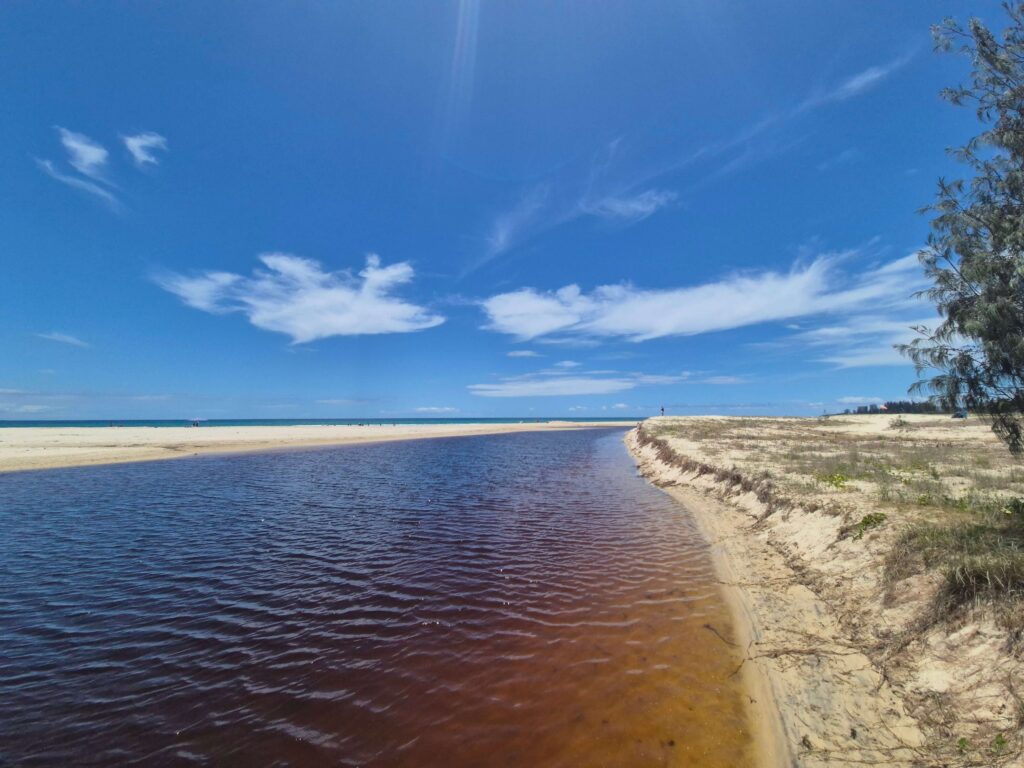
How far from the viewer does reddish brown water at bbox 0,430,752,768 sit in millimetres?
5738

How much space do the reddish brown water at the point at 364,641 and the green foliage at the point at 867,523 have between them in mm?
3726

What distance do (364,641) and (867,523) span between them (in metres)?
12.1

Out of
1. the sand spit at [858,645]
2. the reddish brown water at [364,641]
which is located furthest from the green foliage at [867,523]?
the reddish brown water at [364,641]

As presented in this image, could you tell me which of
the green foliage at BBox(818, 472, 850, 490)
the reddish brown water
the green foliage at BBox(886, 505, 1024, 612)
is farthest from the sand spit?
the reddish brown water

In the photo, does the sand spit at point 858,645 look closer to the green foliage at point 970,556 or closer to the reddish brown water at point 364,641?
the green foliage at point 970,556

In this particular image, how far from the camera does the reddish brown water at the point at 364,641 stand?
18.8ft

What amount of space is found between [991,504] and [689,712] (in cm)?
1057

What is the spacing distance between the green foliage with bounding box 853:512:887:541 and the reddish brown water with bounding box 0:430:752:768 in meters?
3.73

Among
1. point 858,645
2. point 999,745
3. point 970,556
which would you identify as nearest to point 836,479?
point 970,556

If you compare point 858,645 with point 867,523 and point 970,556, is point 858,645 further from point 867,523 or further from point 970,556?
point 867,523

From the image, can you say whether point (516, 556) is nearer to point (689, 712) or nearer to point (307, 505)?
point (689, 712)

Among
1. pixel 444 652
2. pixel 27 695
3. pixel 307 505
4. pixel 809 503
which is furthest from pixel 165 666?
pixel 809 503

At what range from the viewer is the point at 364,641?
8.39m

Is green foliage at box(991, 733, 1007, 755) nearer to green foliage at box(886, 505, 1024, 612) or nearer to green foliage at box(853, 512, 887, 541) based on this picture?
green foliage at box(886, 505, 1024, 612)
